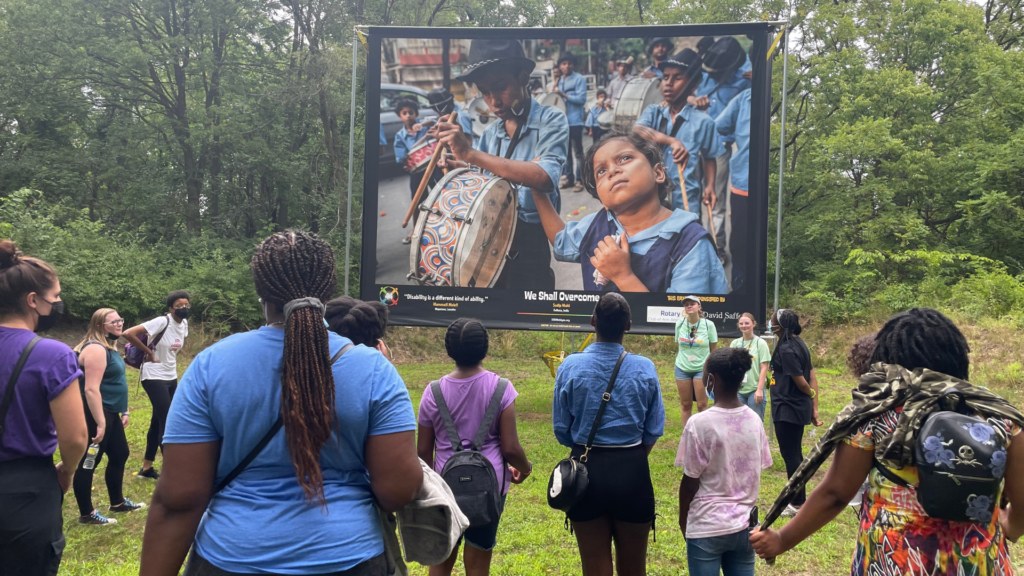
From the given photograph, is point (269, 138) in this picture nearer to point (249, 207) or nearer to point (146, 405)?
point (249, 207)

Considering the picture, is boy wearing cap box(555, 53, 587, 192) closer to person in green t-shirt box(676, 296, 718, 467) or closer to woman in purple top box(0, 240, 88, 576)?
person in green t-shirt box(676, 296, 718, 467)

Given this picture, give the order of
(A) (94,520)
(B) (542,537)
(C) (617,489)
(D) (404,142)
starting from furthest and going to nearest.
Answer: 1. (D) (404,142)
2. (A) (94,520)
3. (B) (542,537)
4. (C) (617,489)

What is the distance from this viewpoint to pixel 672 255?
384 inches

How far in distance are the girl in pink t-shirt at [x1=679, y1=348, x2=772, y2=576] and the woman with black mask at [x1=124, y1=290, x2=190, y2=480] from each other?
17.9ft

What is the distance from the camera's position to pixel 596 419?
11.6ft

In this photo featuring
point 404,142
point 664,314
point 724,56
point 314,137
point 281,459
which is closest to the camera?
point 281,459

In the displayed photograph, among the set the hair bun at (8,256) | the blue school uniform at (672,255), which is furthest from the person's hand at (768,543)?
the blue school uniform at (672,255)

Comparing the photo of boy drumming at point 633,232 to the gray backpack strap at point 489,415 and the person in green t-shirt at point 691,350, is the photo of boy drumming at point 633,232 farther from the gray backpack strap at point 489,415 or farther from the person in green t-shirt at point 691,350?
the gray backpack strap at point 489,415

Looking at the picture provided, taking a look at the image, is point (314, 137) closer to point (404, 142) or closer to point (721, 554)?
point (404, 142)

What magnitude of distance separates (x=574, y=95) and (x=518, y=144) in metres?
1.14

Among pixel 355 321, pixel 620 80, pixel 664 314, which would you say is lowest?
pixel 664 314

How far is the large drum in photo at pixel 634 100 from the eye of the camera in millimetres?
10055

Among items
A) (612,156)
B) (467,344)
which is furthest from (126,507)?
(612,156)

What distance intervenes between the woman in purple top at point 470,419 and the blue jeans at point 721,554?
998mm
